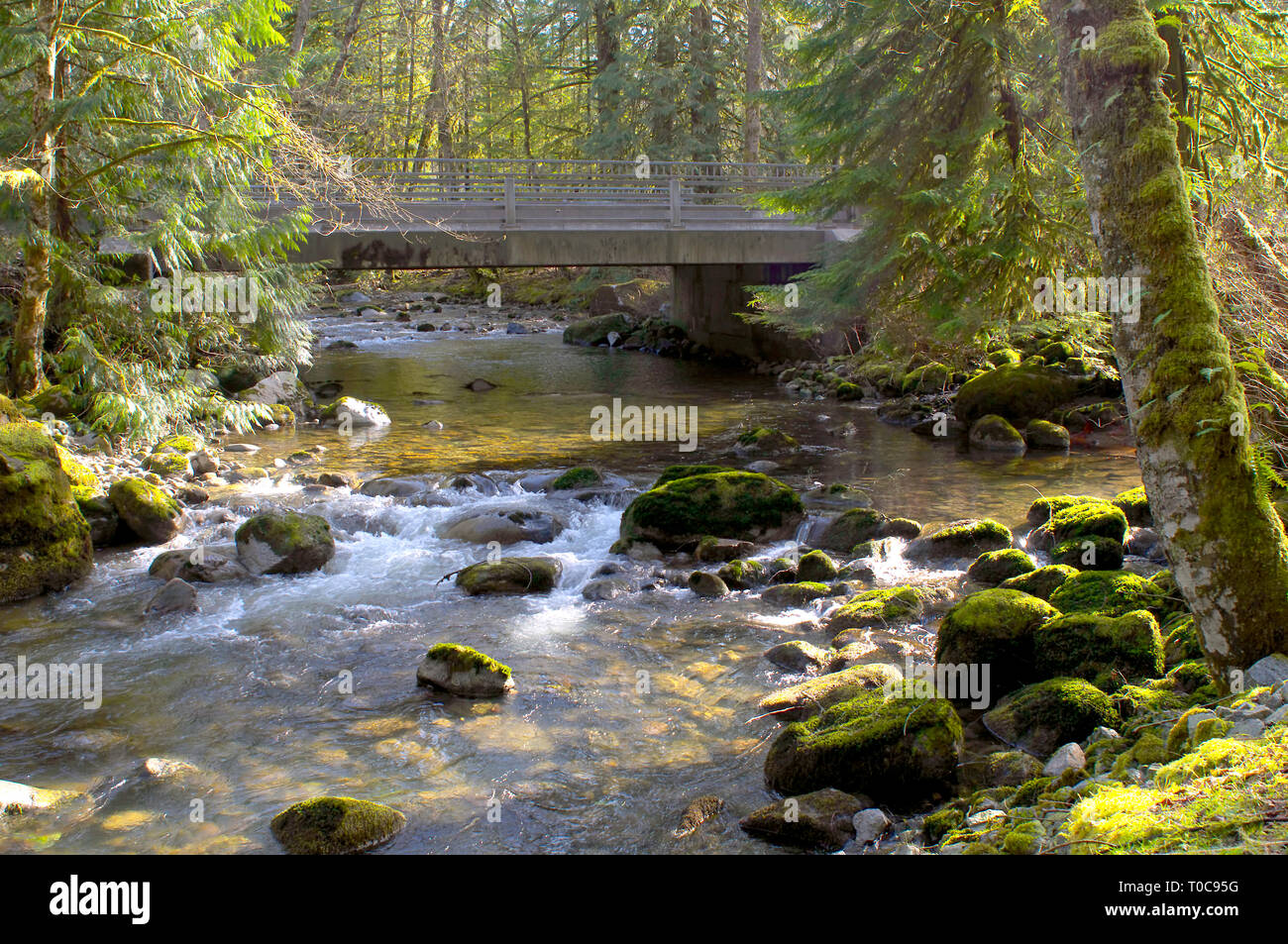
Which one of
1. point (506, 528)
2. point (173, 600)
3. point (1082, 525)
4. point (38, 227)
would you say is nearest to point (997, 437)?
point (1082, 525)

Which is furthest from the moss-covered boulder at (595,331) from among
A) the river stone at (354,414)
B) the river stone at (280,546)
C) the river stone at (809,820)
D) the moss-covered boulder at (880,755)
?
the river stone at (809,820)

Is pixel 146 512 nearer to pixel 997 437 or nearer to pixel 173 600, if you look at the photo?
pixel 173 600

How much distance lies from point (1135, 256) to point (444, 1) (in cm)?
3895

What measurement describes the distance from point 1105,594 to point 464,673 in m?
4.98

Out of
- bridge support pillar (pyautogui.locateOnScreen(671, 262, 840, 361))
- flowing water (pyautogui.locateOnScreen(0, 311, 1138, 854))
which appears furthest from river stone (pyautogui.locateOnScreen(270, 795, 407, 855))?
bridge support pillar (pyautogui.locateOnScreen(671, 262, 840, 361))

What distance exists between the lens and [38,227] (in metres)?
12.7

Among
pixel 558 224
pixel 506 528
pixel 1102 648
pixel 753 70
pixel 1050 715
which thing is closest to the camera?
pixel 1050 715

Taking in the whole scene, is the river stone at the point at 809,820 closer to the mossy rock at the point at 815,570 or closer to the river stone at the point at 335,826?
the river stone at the point at 335,826

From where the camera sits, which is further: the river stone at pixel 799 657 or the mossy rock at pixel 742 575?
the mossy rock at pixel 742 575

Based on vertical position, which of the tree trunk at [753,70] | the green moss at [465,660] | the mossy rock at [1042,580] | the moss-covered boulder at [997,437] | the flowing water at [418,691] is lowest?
the flowing water at [418,691]

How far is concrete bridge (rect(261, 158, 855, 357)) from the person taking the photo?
763 inches

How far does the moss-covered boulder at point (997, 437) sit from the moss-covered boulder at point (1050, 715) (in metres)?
10.3

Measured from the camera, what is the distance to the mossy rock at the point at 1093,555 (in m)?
9.31

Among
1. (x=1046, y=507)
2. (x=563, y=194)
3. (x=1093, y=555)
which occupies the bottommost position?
(x=1093, y=555)
